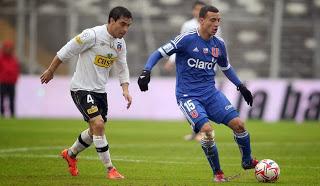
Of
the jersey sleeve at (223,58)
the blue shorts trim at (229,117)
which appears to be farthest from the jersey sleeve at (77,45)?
the blue shorts trim at (229,117)

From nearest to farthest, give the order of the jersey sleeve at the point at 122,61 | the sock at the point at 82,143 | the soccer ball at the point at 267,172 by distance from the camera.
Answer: the soccer ball at the point at 267,172, the jersey sleeve at the point at 122,61, the sock at the point at 82,143

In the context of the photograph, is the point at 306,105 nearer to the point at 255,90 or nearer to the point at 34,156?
the point at 255,90

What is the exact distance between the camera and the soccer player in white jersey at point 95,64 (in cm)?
1130

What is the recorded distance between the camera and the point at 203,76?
11453 millimetres

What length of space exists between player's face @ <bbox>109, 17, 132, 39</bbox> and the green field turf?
198cm

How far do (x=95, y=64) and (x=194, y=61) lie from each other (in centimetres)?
137

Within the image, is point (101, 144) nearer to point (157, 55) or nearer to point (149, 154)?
point (157, 55)

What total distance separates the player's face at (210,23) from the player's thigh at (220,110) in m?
0.86

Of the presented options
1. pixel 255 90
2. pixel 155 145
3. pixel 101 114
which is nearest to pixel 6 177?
pixel 101 114

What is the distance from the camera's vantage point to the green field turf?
1121cm

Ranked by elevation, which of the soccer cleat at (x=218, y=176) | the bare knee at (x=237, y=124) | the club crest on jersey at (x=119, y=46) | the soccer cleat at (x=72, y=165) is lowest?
the soccer cleat at (x=72, y=165)

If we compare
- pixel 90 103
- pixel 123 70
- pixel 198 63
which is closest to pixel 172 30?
pixel 123 70

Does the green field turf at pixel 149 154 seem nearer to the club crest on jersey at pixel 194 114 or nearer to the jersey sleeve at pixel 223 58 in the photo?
the club crest on jersey at pixel 194 114

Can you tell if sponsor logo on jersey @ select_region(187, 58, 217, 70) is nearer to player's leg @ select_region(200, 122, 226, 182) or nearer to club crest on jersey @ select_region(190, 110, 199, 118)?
club crest on jersey @ select_region(190, 110, 199, 118)
